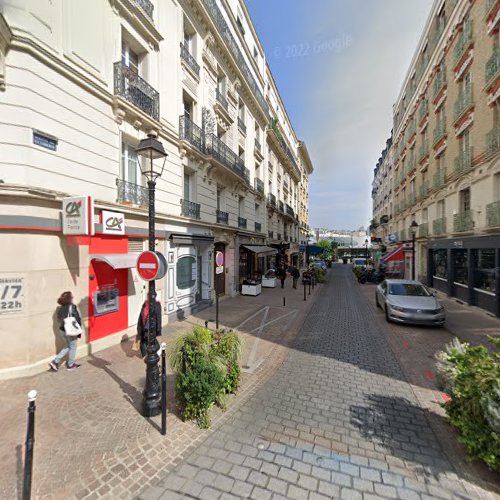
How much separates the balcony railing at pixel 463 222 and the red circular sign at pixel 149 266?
14.7 metres

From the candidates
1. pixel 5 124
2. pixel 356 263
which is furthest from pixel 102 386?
pixel 356 263

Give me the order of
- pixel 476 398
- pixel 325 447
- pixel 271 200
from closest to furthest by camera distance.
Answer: pixel 476 398 → pixel 325 447 → pixel 271 200

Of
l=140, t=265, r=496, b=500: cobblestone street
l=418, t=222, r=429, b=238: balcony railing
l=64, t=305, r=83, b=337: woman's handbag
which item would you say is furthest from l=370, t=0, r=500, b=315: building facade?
l=64, t=305, r=83, b=337: woman's handbag

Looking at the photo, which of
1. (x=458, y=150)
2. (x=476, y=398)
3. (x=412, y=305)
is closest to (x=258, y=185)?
(x=458, y=150)

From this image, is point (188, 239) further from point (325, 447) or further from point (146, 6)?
point (325, 447)

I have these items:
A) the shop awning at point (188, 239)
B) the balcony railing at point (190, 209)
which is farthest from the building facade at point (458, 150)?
the balcony railing at point (190, 209)

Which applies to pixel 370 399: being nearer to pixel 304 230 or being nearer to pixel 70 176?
pixel 70 176

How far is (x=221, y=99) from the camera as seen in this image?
1372 cm

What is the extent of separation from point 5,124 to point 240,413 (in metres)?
7.27

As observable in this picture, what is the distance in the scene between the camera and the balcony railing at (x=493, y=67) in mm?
10289

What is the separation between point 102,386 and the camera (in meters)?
4.89

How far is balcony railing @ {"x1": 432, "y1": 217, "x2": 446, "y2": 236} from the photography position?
15.4 metres

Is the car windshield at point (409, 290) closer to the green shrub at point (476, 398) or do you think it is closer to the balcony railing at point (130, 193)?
the green shrub at point (476, 398)

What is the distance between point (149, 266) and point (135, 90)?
6.91 meters
